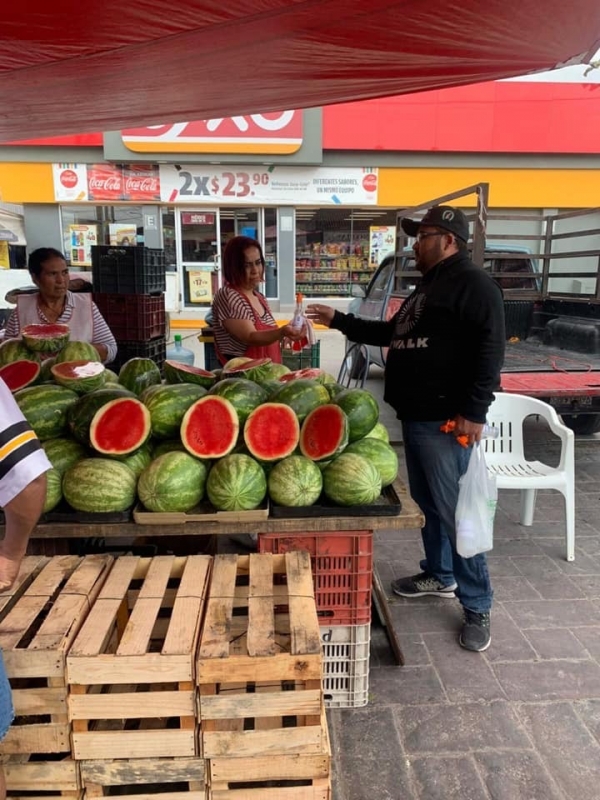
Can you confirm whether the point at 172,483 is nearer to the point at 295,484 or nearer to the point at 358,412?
the point at 295,484

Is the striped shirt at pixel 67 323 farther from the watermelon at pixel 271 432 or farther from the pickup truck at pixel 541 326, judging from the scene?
the pickup truck at pixel 541 326

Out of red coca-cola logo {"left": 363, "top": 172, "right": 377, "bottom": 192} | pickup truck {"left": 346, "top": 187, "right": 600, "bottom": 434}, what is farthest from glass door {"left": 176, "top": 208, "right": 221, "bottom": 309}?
pickup truck {"left": 346, "top": 187, "right": 600, "bottom": 434}

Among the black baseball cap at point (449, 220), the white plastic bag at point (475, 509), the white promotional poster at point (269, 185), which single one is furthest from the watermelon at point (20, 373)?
the white promotional poster at point (269, 185)

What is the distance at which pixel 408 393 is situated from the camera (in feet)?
10.1

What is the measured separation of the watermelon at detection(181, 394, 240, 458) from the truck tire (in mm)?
5516

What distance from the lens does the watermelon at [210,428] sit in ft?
8.41

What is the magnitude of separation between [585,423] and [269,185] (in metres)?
11.4

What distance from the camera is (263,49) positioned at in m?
3.15

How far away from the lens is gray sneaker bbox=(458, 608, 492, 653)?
306 centimetres

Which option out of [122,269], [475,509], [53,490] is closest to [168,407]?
[53,490]

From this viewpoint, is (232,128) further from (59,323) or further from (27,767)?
(27,767)

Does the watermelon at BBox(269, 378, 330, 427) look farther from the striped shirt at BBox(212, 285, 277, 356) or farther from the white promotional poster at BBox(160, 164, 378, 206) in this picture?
the white promotional poster at BBox(160, 164, 378, 206)

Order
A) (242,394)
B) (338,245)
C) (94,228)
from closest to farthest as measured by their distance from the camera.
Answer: (242,394) < (94,228) < (338,245)

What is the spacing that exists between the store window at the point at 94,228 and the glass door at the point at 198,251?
3.91ft
